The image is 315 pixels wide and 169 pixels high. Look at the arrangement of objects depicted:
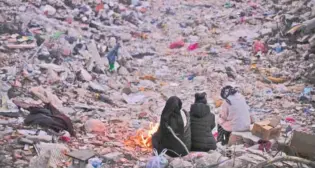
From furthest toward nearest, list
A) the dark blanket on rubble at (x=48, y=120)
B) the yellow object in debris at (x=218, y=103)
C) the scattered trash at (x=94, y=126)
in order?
the yellow object in debris at (x=218, y=103)
the scattered trash at (x=94, y=126)
the dark blanket on rubble at (x=48, y=120)

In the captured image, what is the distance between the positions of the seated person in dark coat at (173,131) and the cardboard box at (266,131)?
84 cm

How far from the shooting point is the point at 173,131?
4.52 m

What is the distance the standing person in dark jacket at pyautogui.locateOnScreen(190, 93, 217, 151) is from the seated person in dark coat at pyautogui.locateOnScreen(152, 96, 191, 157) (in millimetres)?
190

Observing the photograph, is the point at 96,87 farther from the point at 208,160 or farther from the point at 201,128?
the point at 208,160

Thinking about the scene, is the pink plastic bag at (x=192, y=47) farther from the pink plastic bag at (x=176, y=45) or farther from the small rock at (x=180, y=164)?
the small rock at (x=180, y=164)

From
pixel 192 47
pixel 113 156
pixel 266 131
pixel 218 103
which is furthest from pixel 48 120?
pixel 192 47

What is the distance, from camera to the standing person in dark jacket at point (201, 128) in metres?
4.72

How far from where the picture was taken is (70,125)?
508cm

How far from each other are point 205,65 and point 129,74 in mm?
1569

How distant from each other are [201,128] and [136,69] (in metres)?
4.08

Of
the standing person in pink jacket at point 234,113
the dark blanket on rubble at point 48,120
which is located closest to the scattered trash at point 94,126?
the dark blanket on rubble at point 48,120

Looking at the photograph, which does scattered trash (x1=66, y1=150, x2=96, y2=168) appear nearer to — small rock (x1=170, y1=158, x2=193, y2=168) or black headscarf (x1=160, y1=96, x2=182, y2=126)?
small rock (x1=170, y1=158, x2=193, y2=168)

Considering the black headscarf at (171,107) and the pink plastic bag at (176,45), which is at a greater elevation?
the pink plastic bag at (176,45)

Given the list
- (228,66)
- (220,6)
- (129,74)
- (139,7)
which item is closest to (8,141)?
(129,74)
